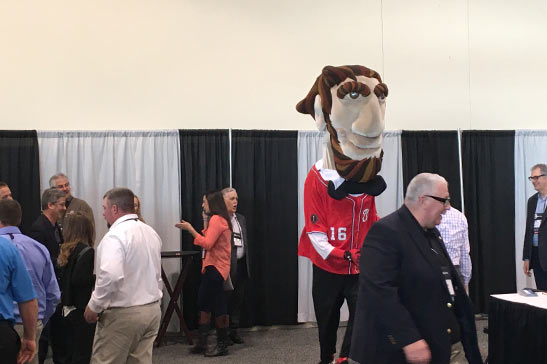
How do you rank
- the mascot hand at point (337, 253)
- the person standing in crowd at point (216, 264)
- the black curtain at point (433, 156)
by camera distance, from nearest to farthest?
the mascot hand at point (337, 253) → the person standing in crowd at point (216, 264) → the black curtain at point (433, 156)

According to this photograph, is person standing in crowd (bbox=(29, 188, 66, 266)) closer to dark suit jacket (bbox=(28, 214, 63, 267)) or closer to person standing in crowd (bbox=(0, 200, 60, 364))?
dark suit jacket (bbox=(28, 214, 63, 267))

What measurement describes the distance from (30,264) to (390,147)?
4598 millimetres

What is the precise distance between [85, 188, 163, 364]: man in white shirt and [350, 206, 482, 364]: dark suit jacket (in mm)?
1391

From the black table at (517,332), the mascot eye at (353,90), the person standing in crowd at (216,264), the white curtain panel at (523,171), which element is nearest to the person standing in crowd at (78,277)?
the person standing in crowd at (216,264)

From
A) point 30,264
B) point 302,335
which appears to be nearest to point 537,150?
point 302,335

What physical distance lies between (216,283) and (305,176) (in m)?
1.93

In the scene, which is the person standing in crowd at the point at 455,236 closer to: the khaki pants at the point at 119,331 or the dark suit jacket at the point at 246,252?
the dark suit jacket at the point at 246,252

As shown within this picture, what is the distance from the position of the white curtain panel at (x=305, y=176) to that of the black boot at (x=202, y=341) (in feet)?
4.57

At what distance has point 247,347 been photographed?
19.3ft

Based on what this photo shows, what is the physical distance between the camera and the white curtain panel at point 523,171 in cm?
709

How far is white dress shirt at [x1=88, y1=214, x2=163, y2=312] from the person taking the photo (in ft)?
10.8

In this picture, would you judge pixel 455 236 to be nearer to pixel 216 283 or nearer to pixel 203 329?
pixel 216 283

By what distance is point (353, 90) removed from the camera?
3.58 m

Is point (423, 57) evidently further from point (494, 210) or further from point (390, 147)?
point (494, 210)
